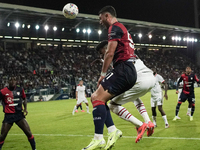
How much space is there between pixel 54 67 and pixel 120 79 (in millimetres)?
33938

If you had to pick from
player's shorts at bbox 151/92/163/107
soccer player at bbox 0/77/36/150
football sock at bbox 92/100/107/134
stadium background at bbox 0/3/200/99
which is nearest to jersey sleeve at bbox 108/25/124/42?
football sock at bbox 92/100/107/134

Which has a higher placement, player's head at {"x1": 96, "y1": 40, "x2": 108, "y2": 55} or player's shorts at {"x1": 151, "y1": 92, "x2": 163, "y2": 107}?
player's head at {"x1": 96, "y1": 40, "x2": 108, "y2": 55}

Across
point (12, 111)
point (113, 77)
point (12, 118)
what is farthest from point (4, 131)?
point (113, 77)

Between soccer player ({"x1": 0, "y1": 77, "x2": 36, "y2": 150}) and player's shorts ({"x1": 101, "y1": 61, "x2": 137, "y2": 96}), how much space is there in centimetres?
367

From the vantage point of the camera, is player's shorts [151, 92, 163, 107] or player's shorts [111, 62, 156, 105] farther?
player's shorts [151, 92, 163, 107]

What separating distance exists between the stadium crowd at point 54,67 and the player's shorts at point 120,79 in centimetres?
2563

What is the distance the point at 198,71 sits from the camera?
5347 cm

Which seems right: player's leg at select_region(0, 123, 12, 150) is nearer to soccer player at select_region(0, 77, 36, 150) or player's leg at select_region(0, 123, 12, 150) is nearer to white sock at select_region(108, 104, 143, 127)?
soccer player at select_region(0, 77, 36, 150)

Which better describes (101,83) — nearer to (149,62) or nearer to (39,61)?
(39,61)

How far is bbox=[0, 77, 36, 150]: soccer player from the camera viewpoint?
6.72 metres

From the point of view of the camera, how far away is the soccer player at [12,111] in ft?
22.0

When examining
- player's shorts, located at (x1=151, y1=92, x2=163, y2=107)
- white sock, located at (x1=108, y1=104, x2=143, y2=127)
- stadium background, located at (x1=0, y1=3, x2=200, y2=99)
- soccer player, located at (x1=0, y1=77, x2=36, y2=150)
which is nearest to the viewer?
white sock, located at (x1=108, y1=104, x2=143, y2=127)

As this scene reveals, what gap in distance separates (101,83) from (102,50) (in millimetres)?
843

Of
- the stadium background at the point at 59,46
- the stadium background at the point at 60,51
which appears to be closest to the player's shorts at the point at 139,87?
the stadium background at the point at 60,51
